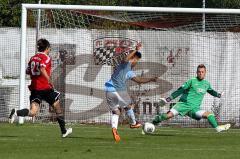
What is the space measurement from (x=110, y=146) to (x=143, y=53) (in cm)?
1085

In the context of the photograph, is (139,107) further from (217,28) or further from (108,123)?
(217,28)

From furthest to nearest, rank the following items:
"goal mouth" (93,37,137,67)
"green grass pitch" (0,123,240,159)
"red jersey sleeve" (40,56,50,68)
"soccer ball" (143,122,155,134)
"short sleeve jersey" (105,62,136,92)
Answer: "goal mouth" (93,37,137,67), "short sleeve jersey" (105,62,136,92), "soccer ball" (143,122,155,134), "red jersey sleeve" (40,56,50,68), "green grass pitch" (0,123,240,159)

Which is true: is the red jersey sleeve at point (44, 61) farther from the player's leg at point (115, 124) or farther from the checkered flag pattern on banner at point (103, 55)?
the checkered flag pattern on banner at point (103, 55)

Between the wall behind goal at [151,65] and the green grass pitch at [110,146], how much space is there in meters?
5.59

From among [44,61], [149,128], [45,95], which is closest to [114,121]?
[45,95]

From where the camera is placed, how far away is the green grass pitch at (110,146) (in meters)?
13.6

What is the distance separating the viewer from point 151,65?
26344 millimetres

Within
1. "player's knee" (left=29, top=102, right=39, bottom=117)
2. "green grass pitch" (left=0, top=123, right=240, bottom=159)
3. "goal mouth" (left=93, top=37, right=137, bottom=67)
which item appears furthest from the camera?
"goal mouth" (left=93, top=37, right=137, bottom=67)

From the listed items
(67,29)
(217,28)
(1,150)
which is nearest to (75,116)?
(67,29)

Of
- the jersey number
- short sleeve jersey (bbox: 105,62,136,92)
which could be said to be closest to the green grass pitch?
short sleeve jersey (bbox: 105,62,136,92)

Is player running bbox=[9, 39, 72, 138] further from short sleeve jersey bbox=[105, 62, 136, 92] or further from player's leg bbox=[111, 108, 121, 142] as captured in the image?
short sleeve jersey bbox=[105, 62, 136, 92]

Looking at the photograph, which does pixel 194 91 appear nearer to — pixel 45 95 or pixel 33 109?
pixel 45 95

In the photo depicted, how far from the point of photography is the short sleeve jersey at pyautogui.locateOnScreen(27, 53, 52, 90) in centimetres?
1749

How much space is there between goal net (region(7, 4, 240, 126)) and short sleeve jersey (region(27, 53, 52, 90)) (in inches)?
304
